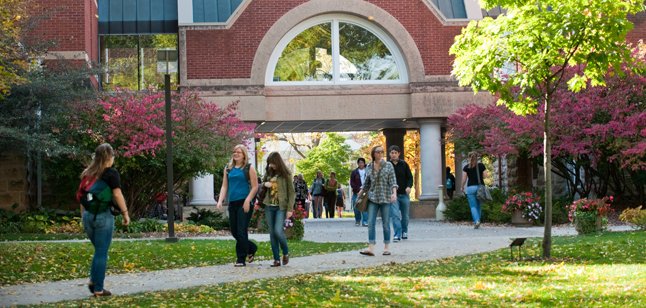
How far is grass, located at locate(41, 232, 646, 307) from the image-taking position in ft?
33.6

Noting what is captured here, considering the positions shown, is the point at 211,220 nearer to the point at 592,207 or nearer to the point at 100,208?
the point at 592,207

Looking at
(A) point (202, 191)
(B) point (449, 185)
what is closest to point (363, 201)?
(A) point (202, 191)

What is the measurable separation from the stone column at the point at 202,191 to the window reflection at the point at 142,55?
3425mm

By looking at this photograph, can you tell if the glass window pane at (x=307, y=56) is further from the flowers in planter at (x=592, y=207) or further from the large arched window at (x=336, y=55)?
the flowers in planter at (x=592, y=207)

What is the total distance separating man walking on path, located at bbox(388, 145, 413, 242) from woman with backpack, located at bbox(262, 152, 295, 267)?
4.72 metres

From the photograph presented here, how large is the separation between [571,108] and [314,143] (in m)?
42.9

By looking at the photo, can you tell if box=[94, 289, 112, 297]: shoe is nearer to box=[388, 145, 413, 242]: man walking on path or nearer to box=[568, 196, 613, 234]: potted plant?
box=[388, 145, 413, 242]: man walking on path

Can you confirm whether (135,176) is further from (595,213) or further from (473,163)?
(595,213)

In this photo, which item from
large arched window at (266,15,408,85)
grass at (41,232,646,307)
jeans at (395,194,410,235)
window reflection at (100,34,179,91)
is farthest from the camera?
window reflection at (100,34,179,91)

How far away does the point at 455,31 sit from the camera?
33219 millimetres

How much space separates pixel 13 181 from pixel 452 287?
721 inches

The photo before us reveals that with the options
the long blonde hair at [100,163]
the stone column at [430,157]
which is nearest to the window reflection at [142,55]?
the stone column at [430,157]

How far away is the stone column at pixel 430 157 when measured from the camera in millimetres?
33594

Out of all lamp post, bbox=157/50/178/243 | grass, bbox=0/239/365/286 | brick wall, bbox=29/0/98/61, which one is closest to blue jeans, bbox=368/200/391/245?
grass, bbox=0/239/365/286
